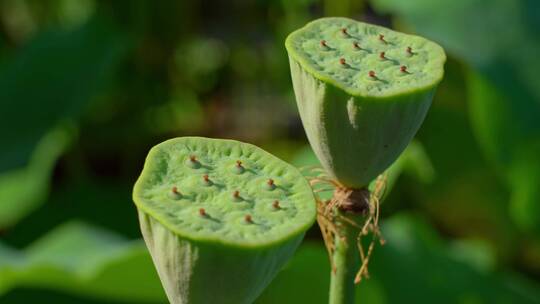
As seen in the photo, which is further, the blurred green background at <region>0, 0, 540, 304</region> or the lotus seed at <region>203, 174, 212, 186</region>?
the blurred green background at <region>0, 0, 540, 304</region>

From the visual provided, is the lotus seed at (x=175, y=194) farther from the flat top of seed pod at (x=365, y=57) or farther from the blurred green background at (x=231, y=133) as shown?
the blurred green background at (x=231, y=133)

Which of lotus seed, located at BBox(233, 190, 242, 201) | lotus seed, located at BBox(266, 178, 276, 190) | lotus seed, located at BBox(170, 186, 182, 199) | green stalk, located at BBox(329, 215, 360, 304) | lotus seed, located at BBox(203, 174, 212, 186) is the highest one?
lotus seed, located at BBox(170, 186, 182, 199)

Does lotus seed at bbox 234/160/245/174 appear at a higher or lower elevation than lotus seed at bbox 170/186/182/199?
lower

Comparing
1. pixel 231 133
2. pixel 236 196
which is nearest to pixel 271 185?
pixel 236 196

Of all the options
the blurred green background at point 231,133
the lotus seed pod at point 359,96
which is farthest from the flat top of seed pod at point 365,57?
the blurred green background at point 231,133

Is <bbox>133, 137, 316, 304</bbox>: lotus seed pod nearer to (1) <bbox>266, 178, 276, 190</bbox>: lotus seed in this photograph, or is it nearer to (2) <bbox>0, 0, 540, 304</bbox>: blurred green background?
(1) <bbox>266, 178, 276, 190</bbox>: lotus seed

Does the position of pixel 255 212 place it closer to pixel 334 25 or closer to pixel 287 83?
pixel 334 25

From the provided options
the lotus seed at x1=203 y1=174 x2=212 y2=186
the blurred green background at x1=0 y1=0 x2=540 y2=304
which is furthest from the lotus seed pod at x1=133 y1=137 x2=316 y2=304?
the blurred green background at x1=0 y1=0 x2=540 y2=304
